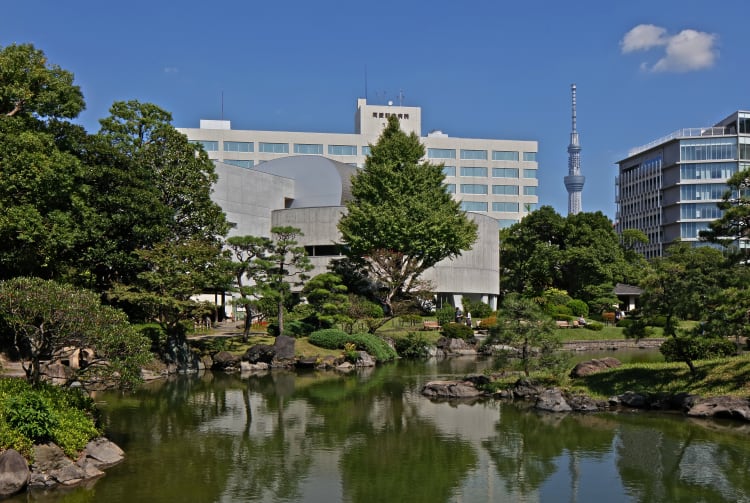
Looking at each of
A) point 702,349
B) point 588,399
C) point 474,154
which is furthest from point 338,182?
point 474,154

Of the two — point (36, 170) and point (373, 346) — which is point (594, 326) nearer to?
point (373, 346)

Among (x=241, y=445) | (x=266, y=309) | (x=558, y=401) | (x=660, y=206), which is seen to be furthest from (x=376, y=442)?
(x=660, y=206)

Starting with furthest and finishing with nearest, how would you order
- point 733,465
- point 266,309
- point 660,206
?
point 660,206 < point 266,309 < point 733,465

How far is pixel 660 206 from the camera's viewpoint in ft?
370

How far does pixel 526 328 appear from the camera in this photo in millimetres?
28109

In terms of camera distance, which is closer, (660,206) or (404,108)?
(404,108)

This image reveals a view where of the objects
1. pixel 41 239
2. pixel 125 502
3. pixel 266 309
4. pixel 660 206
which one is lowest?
pixel 125 502

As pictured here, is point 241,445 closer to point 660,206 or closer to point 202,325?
point 202,325

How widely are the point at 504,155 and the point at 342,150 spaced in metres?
24.9

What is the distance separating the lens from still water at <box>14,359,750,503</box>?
15289 mm

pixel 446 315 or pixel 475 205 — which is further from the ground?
pixel 475 205

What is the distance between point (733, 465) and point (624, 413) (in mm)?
7090

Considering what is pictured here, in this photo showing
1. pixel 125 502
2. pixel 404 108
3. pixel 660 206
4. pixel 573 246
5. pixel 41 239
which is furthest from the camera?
pixel 660 206

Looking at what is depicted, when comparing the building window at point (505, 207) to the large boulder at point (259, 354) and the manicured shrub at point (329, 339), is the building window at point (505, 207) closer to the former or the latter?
the manicured shrub at point (329, 339)
